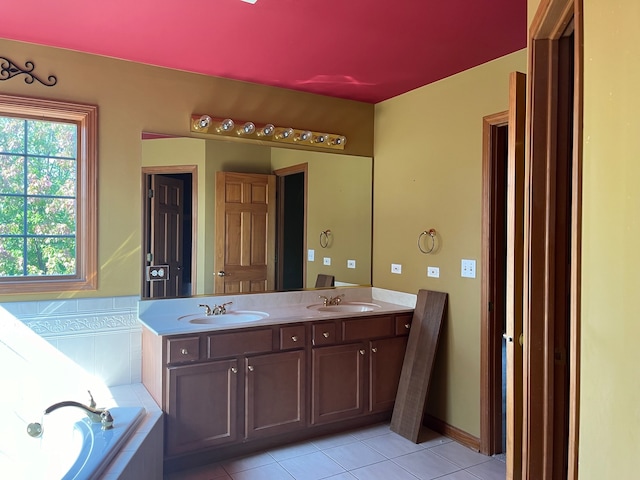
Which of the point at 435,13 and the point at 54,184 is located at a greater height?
the point at 435,13

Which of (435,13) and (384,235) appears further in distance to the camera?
(384,235)

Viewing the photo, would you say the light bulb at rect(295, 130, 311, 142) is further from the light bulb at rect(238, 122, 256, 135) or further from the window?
the window

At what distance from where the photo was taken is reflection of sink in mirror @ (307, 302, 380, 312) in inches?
139

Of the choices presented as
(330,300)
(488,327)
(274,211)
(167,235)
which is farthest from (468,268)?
(167,235)

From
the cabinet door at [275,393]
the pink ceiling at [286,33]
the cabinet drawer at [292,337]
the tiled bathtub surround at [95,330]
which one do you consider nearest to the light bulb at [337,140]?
the pink ceiling at [286,33]

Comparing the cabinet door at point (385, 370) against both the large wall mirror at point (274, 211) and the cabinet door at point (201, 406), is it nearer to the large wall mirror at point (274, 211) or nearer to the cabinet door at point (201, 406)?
the large wall mirror at point (274, 211)

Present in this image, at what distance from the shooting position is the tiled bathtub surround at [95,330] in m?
2.72

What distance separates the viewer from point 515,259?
5.72 ft

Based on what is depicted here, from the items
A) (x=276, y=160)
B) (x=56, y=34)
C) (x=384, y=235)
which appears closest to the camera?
(x=56, y=34)

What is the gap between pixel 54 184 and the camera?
2.85 meters

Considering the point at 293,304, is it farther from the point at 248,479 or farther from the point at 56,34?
the point at 56,34

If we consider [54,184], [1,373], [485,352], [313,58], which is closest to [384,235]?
[485,352]

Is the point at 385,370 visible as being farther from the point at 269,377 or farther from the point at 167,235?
the point at 167,235

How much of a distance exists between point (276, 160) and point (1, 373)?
2.11 meters
